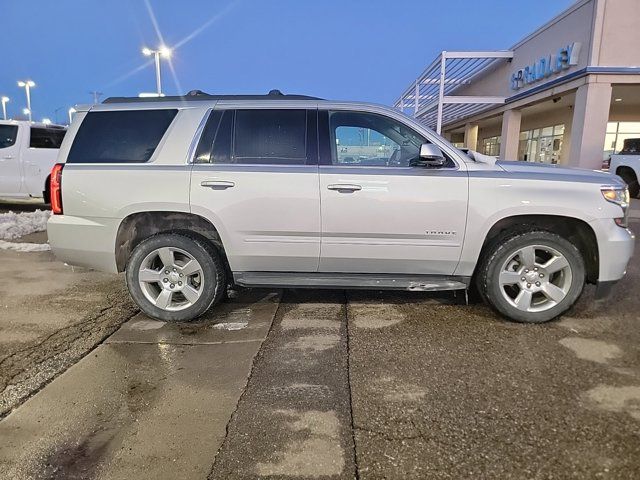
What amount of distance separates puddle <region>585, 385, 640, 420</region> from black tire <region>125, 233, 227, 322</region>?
301cm

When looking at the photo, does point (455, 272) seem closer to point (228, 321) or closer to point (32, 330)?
point (228, 321)

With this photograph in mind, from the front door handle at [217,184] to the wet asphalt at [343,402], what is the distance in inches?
49.3

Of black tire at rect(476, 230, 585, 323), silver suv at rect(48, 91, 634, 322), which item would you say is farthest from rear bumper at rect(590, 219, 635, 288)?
black tire at rect(476, 230, 585, 323)

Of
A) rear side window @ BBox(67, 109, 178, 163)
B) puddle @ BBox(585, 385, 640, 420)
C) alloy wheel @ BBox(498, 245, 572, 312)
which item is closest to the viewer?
puddle @ BBox(585, 385, 640, 420)

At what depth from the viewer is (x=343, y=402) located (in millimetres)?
2910

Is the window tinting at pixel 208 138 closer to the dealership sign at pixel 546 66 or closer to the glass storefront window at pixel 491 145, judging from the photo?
the dealership sign at pixel 546 66

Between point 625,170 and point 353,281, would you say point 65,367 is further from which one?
point 625,170

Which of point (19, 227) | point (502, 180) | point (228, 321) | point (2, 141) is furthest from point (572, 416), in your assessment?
point (2, 141)

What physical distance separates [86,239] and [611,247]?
15.2 feet

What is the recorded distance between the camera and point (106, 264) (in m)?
4.27

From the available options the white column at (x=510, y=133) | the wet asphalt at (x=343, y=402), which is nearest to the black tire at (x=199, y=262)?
the wet asphalt at (x=343, y=402)

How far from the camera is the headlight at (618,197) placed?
13.1ft

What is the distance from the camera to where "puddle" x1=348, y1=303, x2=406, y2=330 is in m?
4.19

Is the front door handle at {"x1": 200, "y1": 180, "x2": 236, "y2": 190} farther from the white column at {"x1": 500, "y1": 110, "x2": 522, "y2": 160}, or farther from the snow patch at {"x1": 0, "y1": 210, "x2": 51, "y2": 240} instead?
the white column at {"x1": 500, "y1": 110, "x2": 522, "y2": 160}
